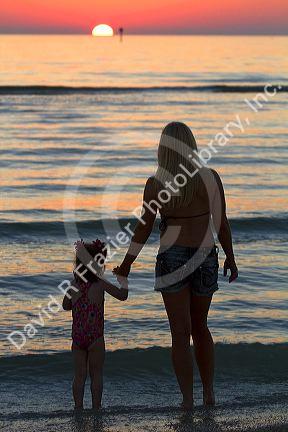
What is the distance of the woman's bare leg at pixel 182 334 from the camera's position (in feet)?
16.6

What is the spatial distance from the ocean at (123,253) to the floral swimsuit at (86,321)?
51cm

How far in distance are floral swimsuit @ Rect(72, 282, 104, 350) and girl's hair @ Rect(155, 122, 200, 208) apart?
955 millimetres

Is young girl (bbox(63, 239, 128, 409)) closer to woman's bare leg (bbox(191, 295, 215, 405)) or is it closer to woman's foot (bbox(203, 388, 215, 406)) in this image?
woman's bare leg (bbox(191, 295, 215, 405))

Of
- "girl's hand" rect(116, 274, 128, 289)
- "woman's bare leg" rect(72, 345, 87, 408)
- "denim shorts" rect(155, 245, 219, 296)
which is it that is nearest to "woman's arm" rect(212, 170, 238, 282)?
"denim shorts" rect(155, 245, 219, 296)

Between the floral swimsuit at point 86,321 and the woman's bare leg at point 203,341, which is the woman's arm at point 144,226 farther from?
the woman's bare leg at point 203,341

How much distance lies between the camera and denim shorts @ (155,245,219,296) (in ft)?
16.5

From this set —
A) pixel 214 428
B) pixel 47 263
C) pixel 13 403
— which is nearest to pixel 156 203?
pixel 214 428

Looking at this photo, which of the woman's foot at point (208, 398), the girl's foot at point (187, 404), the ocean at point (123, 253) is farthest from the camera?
the ocean at point (123, 253)

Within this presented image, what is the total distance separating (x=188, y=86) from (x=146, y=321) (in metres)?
36.4

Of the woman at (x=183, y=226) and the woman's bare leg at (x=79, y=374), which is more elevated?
the woman at (x=183, y=226)

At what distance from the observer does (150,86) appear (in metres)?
43.2

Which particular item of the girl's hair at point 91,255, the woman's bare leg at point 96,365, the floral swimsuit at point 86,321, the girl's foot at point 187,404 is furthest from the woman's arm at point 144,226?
the girl's foot at point 187,404

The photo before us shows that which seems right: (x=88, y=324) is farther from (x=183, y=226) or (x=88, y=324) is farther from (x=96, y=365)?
(x=183, y=226)

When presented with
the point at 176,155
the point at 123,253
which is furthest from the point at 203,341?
the point at 123,253
